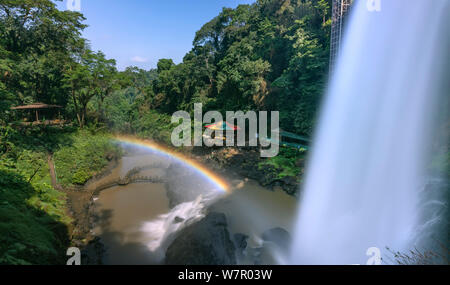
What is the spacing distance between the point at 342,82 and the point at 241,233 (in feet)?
31.3

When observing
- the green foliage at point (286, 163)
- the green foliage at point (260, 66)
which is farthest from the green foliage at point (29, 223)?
the green foliage at point (260, 66)

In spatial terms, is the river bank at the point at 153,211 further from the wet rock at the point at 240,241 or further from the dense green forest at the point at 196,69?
the dense green forest at the point at 196,69

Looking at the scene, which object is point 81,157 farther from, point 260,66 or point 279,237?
point 260,66

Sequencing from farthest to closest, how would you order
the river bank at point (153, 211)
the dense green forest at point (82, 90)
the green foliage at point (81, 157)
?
the green foliage at point (81, 157) → the dense green forest at point (82, 90) → the river bank at point (153, 211)

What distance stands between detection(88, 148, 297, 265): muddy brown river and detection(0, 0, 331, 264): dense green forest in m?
1.79

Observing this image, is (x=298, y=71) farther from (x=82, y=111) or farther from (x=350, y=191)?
(x=82, y=111)

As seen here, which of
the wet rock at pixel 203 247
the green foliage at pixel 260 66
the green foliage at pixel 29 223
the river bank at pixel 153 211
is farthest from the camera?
the green foliage at pixel 260 66

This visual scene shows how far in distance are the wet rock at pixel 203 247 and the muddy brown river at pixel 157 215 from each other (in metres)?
0.68

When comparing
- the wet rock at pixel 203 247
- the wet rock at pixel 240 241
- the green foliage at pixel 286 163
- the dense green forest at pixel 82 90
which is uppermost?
the dense green forest at pixel 82 90

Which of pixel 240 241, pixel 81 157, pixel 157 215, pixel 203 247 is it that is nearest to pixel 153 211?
pixel 157 215

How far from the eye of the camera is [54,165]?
14133mm

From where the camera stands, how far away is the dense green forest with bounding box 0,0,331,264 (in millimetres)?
9305

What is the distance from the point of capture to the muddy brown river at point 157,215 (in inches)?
345
